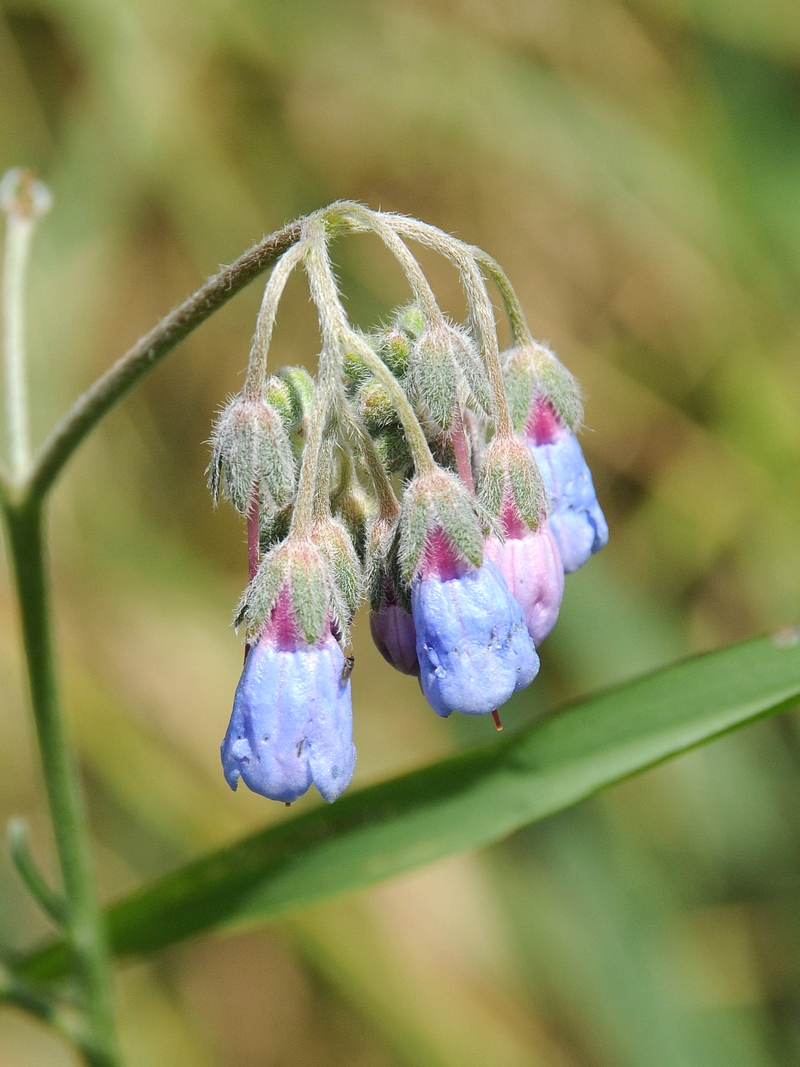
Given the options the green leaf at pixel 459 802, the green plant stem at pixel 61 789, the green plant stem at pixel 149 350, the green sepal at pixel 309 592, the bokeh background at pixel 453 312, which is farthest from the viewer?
the bokeh background at pixel 453 312

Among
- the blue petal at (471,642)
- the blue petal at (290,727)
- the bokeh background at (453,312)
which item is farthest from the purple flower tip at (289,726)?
the bokeh background at (453,312)

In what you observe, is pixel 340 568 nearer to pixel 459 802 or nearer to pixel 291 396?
pixel 291 396

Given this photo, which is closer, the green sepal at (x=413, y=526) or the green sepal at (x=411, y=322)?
the green sepal at (x=413, y=526)

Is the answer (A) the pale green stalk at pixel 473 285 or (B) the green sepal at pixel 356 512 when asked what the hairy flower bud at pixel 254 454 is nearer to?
(B) the green sepal at pixel 356 512

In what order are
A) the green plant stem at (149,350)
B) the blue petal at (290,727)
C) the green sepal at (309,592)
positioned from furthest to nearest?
the green plant stem at (149,350) < the green sepal at (309,592) < the blue petal at (290,727)

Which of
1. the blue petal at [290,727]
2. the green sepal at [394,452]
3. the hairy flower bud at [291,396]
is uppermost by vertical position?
the hairy flower bud at [291,396]

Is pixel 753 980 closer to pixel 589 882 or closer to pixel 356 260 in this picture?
pixel 589 882

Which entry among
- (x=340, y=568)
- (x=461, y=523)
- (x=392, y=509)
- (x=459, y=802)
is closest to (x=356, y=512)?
(x=392, y=509)
